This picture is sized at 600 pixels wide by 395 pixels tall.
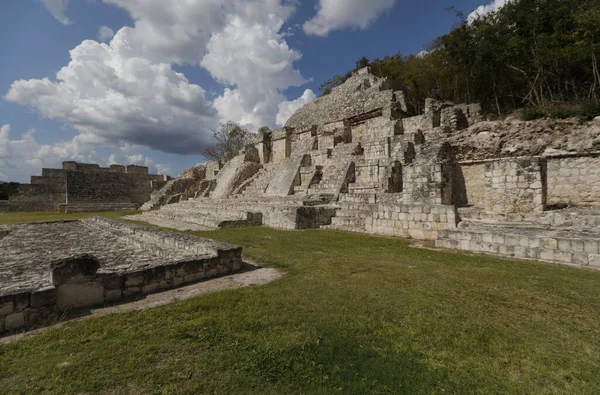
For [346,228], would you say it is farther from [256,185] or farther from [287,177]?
[256,185]

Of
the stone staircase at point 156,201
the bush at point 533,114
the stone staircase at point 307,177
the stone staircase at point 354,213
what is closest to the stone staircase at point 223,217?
the stone staircase at point 307,177

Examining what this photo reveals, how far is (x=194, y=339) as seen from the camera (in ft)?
9.04

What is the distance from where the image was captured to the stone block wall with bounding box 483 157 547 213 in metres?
7.40

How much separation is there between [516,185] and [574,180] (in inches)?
145

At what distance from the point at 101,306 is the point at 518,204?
9750 millimetres

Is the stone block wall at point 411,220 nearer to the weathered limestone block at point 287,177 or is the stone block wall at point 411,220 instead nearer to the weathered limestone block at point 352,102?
the weathered limestone block at point 287,177

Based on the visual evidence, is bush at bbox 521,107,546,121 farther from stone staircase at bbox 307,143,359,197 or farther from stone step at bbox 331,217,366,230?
stone step at bbox 331,217,366,230

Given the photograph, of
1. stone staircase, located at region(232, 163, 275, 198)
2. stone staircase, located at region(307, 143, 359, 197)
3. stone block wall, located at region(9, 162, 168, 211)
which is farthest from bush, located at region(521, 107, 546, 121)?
stone block wall, located at region(9, 162, 168, 211)

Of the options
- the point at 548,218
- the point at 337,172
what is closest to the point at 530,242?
the point at 548,218

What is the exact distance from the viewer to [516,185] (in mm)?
7762

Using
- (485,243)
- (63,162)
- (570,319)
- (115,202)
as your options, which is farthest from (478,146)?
(63,162)

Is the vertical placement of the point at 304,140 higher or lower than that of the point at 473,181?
higher

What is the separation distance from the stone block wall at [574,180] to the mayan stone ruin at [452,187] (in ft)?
0.08

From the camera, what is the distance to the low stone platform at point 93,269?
3129 millimetres
